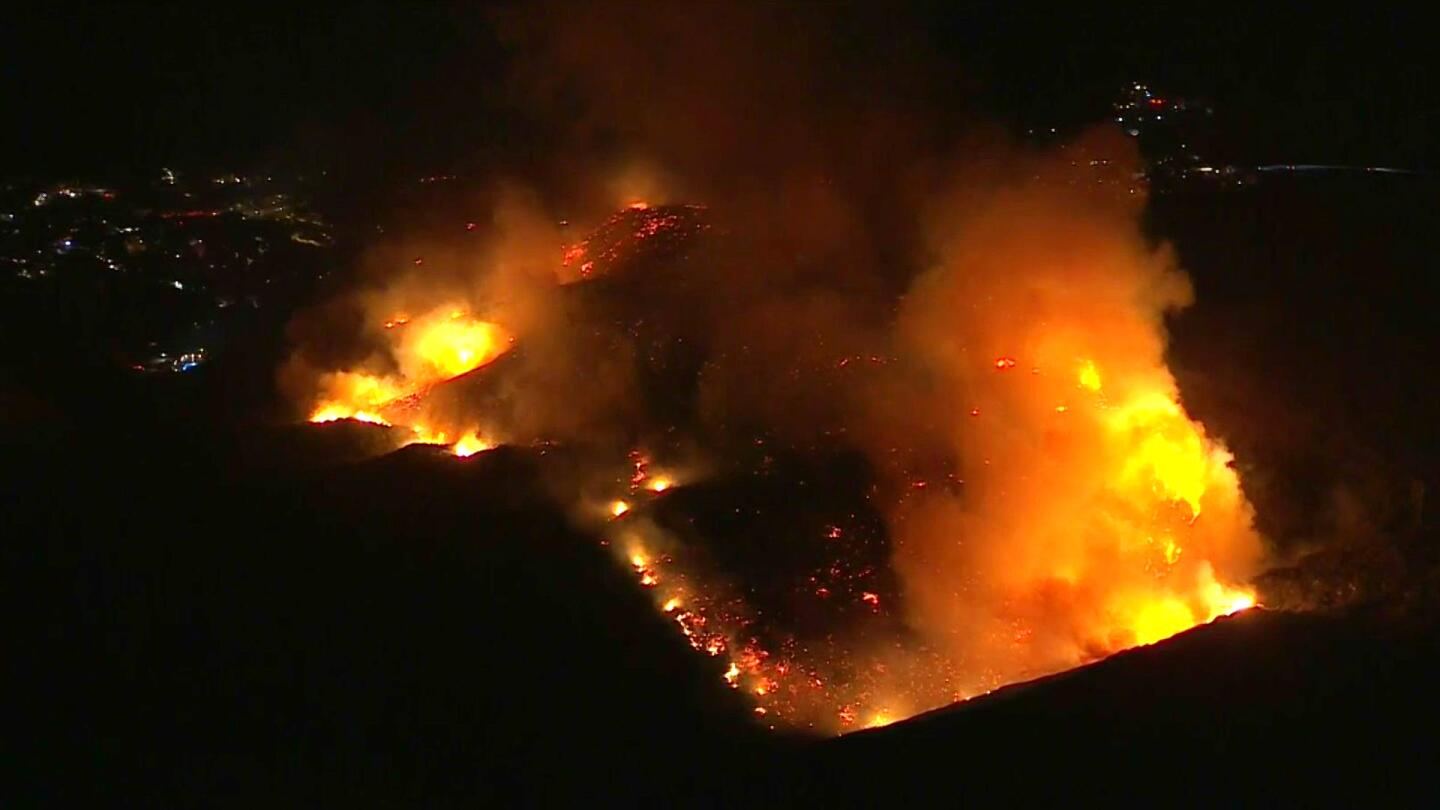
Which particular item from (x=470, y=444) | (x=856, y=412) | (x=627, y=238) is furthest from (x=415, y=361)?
(x=856, y=412)

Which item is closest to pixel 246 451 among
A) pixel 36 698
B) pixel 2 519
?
pixel 2 519

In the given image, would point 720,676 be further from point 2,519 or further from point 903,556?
point 2,519

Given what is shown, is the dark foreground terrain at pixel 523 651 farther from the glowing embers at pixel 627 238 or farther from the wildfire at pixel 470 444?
the glowing embers at pixel 627 238

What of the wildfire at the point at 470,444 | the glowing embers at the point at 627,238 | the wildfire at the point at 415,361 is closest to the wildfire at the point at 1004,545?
the wildfire at the point at 470,444

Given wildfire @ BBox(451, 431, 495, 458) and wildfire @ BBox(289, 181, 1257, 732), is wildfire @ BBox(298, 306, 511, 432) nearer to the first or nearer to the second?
wildfire @ BBox(289, 181, 1257, 732)

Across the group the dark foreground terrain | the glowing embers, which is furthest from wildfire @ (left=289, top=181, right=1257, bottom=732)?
the glowing embers
